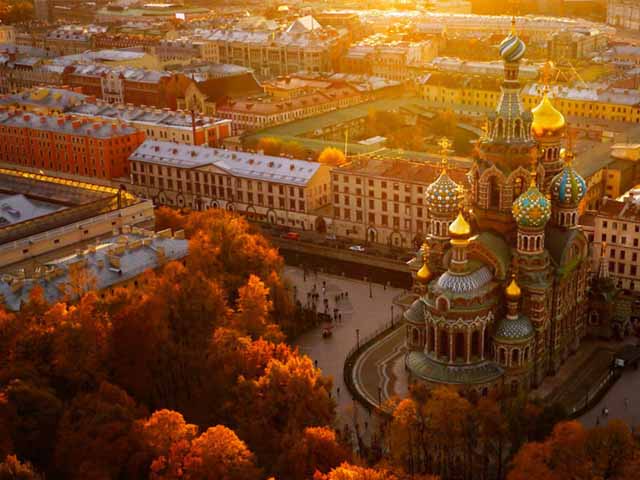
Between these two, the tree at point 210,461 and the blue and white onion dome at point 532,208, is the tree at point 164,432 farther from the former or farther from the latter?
the blue and white onion dome at point 532,208

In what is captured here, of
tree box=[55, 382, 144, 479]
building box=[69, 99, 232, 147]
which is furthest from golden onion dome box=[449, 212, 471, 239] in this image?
building box=[69, 99, 232, 147]

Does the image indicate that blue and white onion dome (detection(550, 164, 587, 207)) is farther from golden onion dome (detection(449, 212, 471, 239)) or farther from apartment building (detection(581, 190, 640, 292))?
apartment building (detection(581, 190, 640, 292))

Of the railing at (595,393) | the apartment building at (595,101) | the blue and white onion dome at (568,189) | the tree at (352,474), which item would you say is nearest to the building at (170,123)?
the apartment building at (595,101)

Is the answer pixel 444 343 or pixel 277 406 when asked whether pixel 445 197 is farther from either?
pixel 277 406

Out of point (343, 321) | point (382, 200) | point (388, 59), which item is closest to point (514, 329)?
point (343, 321)

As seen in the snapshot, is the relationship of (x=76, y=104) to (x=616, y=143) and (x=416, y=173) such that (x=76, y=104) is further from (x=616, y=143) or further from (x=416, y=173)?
(x=616, y=143)

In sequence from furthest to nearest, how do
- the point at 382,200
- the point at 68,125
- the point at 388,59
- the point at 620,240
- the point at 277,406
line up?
the point at 388,59
the point at 68,125
the point at 382,200
the point at 620,240
the point at 277,406
